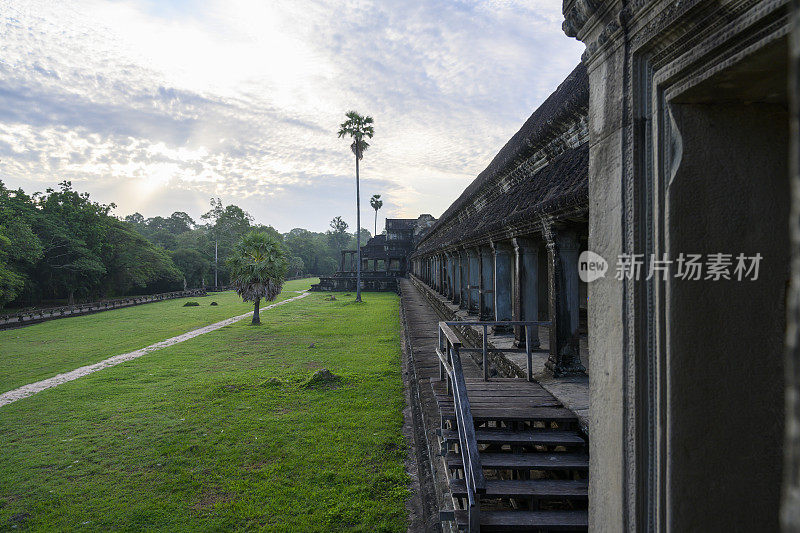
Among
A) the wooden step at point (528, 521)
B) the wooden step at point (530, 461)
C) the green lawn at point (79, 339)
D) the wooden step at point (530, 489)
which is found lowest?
the green lawn at point (79, 339)

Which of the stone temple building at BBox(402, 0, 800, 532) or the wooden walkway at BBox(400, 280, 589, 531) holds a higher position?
the stone temple building at BBox(402, 0, 800, 532)

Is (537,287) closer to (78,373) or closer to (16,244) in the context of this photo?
(78,373)

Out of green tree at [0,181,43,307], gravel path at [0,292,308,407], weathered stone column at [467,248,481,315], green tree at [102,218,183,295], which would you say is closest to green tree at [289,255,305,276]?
green tree at [102,218,183,295]

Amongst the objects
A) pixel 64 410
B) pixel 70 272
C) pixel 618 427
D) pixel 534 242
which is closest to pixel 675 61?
pixel 618 427

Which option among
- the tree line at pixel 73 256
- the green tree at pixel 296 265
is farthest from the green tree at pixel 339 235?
the tree line at pixel 73 256

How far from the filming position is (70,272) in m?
34.4

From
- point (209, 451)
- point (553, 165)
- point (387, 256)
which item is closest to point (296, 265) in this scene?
point (387, 256)

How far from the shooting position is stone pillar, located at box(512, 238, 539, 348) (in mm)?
7090

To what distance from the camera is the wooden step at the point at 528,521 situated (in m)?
3.37

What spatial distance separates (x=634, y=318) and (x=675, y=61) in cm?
131

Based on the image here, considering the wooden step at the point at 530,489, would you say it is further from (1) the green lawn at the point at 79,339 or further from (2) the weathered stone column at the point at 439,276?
(2) the weathered stone column at the point at 439,276

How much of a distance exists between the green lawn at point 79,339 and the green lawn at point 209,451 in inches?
115

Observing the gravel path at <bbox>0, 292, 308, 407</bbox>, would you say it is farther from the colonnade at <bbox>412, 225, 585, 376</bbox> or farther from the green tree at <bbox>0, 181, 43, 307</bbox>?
the green tree at <bbox>0, 181, 43, 307</bbox>

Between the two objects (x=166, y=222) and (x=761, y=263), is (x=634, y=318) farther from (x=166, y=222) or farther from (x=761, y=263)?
(x=166, y=222)
